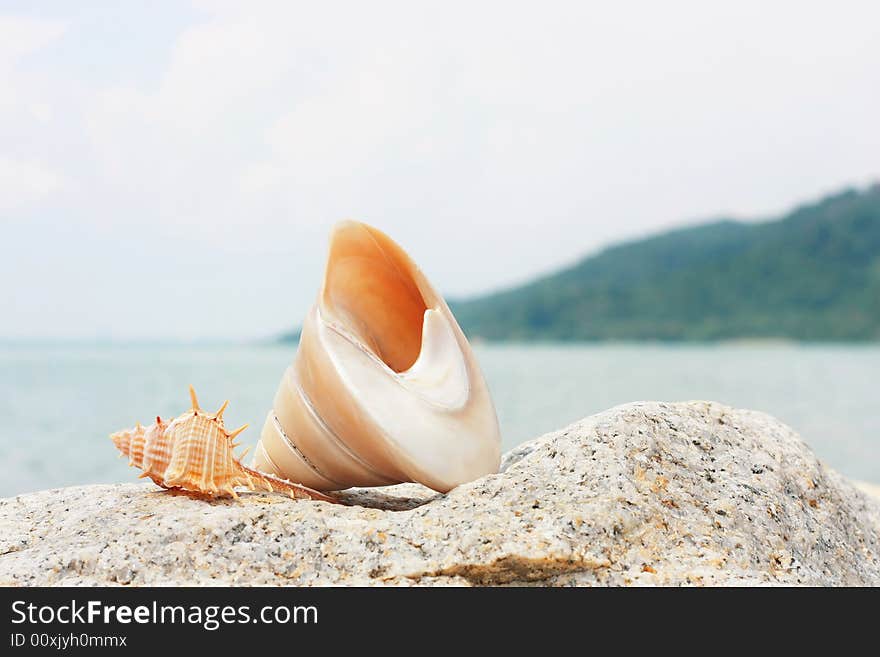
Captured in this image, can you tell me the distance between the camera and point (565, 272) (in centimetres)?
8562

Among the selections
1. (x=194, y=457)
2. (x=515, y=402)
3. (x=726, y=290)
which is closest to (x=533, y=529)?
(x=194, y=457)

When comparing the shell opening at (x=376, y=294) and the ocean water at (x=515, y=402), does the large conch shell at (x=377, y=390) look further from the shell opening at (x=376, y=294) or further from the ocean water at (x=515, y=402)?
the ocean water at (x=515, y=402)

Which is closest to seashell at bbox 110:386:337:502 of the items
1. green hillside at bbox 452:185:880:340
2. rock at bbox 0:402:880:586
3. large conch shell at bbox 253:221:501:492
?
rock at bbox 0:402:880:586

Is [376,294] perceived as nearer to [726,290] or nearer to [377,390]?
[377,390]

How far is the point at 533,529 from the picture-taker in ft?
8.24

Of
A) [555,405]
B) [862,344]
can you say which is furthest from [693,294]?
[555,405]

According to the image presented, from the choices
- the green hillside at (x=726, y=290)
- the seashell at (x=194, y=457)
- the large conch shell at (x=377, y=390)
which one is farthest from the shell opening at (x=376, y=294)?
the green hillside at (x=726, y=290)

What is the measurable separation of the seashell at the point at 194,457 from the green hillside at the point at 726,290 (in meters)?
68.5

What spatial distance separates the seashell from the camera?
2898 millimetres

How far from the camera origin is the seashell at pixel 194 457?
2898mm

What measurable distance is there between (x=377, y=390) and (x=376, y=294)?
0.66m

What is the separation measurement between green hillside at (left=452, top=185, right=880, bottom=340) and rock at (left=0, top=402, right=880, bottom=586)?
225 feet

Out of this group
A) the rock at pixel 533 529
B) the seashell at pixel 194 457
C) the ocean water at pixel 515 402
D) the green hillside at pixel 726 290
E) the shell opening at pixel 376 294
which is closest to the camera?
the rock at pixel 533 529
